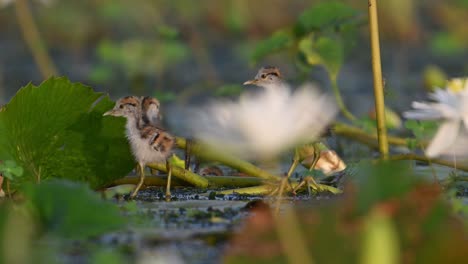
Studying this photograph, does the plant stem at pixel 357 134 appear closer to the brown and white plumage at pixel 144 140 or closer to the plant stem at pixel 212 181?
the plant stem at pixel 212 181

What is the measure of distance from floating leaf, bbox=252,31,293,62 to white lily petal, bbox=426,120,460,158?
2966 millimetres

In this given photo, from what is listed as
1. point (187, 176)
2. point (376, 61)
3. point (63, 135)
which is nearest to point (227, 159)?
point (187, 176)

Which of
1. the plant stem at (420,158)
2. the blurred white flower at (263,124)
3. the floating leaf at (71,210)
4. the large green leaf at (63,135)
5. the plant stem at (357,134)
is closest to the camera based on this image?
the blurred white flower at (263,124)

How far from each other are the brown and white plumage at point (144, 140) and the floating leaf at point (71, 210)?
1.18 meters

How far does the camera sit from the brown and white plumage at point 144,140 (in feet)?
14.5

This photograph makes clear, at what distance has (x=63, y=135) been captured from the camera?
13.9ft

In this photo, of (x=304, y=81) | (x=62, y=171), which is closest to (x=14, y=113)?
(x=62, y=171)

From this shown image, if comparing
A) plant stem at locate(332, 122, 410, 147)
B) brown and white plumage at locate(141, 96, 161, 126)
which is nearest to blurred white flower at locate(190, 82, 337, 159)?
brown and white plumage at locate(141, 96, 161, 126)

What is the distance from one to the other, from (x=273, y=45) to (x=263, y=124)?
149 inches

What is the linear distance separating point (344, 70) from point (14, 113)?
880 centimetres

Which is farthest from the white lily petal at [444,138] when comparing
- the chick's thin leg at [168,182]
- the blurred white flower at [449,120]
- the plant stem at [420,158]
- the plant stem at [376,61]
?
the chick's thin leg at [168,182]

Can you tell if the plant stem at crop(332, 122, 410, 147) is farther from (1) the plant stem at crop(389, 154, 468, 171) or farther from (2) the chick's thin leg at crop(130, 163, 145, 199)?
(2) the chick's thin leg at crop(130, 163, 145, 199)

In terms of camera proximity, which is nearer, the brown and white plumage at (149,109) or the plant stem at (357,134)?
the brown and white plumage at (149,109)

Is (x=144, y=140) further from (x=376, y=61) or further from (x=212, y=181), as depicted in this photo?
(x=376, y=61)
